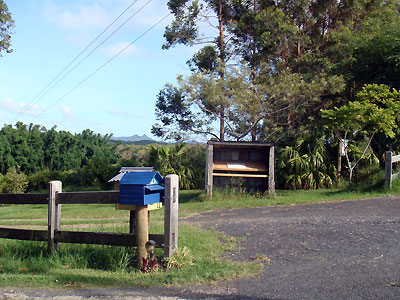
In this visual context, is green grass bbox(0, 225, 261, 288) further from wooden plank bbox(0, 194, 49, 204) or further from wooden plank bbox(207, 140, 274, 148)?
wooden plank bbox(207, 140, 274, 148)

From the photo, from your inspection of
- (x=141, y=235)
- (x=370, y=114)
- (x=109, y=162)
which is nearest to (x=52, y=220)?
(x=141, y=235)

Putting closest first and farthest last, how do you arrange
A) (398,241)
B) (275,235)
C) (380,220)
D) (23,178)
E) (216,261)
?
(216,261)
(398,241)
(275,235)
(380,220)
(23,178)

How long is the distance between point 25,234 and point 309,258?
15.0 feet

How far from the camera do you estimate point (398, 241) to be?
6941 millimetres

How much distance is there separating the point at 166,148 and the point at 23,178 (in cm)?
1130

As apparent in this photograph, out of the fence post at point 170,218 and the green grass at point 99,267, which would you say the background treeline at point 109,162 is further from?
the fence post at point 170,218

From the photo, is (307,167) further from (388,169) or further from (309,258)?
(309,258)

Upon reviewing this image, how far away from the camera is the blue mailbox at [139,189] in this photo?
20.3 feet

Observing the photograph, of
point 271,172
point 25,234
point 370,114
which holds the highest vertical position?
point 370,114

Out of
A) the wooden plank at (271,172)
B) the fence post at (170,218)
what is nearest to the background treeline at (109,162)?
the wooden plank at (271,172)

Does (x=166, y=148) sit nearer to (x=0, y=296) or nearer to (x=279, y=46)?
(x=279, y=46)

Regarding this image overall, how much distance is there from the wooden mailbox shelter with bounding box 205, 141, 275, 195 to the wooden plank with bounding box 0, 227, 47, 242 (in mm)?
8750

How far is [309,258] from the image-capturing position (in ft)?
20.7

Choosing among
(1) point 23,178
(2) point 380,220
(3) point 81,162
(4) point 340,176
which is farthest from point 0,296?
(3) point 81,162
